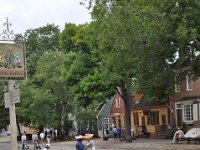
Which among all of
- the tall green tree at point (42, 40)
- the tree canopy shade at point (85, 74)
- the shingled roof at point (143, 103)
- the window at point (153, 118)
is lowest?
the window at point (153, 118)

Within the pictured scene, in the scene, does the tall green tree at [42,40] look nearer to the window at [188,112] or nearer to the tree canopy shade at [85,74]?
the tree canopy shade at [85,74]

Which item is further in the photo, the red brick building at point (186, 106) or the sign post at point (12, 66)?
the red brick building at point (186, 106)

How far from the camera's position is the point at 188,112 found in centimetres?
4947

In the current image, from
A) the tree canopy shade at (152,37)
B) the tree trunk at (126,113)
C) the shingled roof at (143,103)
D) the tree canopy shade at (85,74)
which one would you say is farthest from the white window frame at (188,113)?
the tree canopy shade at (152,37)

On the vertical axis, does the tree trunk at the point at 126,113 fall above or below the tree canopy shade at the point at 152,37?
below

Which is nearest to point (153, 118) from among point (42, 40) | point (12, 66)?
point (42, 40)

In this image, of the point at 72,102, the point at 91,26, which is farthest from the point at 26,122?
the point at 91,26

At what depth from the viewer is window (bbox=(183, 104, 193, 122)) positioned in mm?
48906

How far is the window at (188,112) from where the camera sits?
4891cm

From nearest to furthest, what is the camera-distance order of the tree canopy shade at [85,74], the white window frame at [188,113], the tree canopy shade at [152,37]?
1. the tree canopy shade at [152,37]
2. the tree canopy shade at [85,74]
3. the white window frame at [188,113]

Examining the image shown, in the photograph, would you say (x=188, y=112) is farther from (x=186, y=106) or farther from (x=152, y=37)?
(x=152, y=37)

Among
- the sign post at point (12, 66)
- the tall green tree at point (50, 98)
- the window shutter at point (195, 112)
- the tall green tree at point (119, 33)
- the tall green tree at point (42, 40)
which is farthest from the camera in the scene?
the tall green tree at point (42, 40)

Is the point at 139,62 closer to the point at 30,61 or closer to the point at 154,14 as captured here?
the point at 154,14

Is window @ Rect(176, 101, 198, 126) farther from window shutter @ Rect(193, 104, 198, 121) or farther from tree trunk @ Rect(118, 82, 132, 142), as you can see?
tree trunk @ Rect(118, 82, 132, 142)
